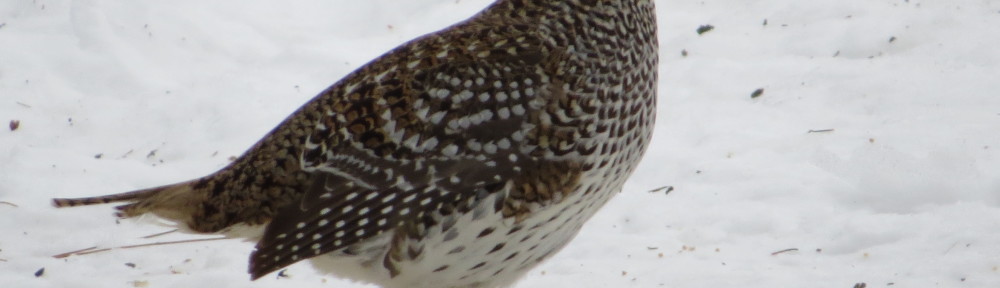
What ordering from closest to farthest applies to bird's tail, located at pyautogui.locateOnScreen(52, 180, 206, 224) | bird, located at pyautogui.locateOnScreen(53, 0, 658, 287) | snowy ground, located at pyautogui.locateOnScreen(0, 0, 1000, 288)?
bird, located at pyautogui.locateOnScreen(53, 0, 658, 287)
bird's tail, located at pyautogui.locateOnScreen(52, 180, 206, 224)
snowy ground, located at pyautogui.locateOnScreen(0, 0, 1000, 288)

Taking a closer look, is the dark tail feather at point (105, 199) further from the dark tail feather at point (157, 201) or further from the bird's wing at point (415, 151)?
the bird's wing at point (415, 151)

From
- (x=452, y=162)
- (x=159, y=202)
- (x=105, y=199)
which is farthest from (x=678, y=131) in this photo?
(x=105, y=199)

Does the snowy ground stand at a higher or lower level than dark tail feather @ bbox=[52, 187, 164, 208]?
lower

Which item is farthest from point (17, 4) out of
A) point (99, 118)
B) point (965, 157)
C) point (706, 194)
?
point (965, 157)

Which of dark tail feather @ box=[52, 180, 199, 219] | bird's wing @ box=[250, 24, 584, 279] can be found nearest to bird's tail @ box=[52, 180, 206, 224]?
dark tail feather @ box=[52, 180, 199, 219]

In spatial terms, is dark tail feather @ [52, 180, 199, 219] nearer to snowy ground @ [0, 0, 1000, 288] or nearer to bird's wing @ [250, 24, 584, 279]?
snowy ground @ [0, 0, 1000, 288]

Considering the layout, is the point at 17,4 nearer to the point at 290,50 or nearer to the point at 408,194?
the point at 290,50

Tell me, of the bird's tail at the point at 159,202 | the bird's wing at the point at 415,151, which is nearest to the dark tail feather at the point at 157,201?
the bird's tail at the point at 159,202
